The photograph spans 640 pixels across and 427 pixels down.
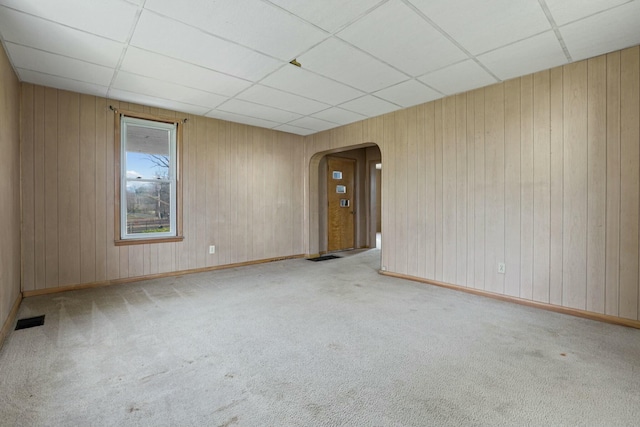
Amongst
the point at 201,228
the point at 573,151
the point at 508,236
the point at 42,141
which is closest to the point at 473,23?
the point at 573,151

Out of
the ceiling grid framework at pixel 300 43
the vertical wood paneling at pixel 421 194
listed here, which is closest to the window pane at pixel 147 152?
the ceiling grid framework at pixel 300 43

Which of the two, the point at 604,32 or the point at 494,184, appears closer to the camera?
the point at 604,32

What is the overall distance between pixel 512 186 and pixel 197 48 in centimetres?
353

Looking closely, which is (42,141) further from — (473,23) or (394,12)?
(473,23)

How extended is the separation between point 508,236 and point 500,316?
0.97 meters

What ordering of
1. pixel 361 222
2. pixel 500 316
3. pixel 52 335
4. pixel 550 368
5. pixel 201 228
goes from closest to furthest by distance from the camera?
pixel 550 368 < pixel 52 335 < pixel 500 316 < pixel 201 228 < pixel 361 222

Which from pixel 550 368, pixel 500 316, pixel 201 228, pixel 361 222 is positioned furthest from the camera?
pixel 361 222

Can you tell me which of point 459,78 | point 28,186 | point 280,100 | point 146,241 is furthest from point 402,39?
point 28,186

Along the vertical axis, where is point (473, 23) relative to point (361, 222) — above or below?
above

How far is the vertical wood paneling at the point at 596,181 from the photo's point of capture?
2.85m

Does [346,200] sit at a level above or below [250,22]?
below

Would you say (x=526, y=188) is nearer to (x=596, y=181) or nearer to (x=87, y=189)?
(x=596, y=181)

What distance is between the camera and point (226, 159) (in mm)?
5145

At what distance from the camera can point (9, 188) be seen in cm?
287
